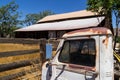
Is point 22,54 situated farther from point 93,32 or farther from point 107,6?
point 107,6

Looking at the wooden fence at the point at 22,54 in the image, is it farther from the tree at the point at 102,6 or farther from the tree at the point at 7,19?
the tree at the point at 7,19

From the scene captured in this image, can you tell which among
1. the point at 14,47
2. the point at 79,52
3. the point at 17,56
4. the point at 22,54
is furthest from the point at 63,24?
the point at 79,52

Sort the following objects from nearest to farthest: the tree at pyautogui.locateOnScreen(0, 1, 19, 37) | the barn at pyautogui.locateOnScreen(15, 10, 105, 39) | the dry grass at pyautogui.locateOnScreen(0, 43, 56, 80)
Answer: the dry grass at pyautogui.locateOnScreen(0, 43, 56, 80) < the barn at pyautogui.locateOnScreen(15, 10, 105, 39) < the tree at pyautogui.locateOnScreen(0, 1, 19, 37)

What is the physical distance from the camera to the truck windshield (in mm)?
3459

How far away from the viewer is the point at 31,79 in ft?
23.4

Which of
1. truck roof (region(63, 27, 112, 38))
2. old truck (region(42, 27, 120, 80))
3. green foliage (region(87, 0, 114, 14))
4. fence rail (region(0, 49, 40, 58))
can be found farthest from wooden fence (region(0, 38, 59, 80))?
green foliage (region(87, 0, 114, 14))

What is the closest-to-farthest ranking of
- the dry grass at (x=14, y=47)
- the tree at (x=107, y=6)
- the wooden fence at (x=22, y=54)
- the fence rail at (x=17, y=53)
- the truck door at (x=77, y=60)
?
the truck door at (x=77, y=60) < the fence rail at (x=17, y=53) < the wooden fence at (x=22, y=54) < the dry grass at (x=14, y=47) < the tree at (x=107, y=6)

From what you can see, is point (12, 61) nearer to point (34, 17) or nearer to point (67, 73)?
point (67, 73)

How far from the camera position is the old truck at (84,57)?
330cm

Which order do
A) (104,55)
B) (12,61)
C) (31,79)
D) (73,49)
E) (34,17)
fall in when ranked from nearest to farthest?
(104,55) → (73,49) → (12,61) → (31,79) → (34,17)

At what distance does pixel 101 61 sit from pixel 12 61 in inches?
153

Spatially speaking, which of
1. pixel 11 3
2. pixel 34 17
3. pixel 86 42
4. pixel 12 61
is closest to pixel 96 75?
pixel 86 42

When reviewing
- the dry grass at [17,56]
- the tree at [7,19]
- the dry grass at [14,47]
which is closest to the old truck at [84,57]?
the dry grass at [17,56]

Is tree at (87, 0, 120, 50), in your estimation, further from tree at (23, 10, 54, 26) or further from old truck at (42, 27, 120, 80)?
tree at (23, 10, 54, 26)
